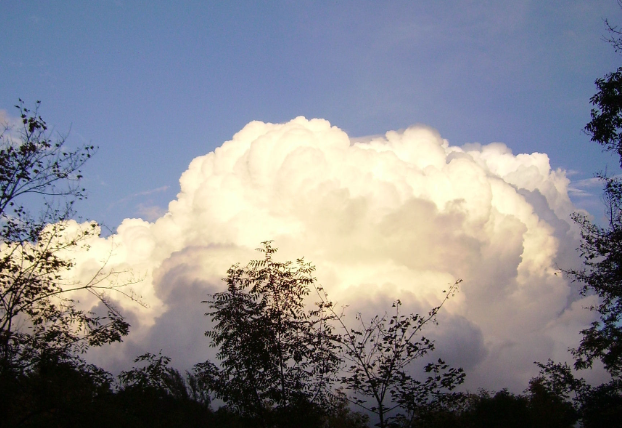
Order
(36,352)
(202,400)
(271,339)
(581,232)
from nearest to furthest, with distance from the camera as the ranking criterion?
1. (36,352)
2. (271,339)
3. (581,232)
4. (202,400)

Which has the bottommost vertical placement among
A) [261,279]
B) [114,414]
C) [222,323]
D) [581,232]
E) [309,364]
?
[114,414]

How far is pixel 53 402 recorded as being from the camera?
11.9 m

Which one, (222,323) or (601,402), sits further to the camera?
(601,402)

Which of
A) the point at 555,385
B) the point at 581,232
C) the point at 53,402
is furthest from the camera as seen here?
the point at 555,385

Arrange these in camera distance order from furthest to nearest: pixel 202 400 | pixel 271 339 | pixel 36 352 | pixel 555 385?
pixel 202 400, pixel 555 385, pixel 271 339, pixel 36 352

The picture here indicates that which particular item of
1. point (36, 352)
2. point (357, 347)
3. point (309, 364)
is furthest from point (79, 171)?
point (357, 347)

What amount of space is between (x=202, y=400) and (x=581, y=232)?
4498 cm

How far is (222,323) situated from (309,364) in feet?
11.1

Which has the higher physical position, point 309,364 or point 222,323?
point 222,323

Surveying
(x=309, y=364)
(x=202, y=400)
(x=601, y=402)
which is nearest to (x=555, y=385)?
(x=601, y=402)

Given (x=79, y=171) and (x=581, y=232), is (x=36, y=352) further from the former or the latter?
(x=581, y=232)

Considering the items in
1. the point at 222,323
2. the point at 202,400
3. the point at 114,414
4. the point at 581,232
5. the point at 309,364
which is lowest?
the point at 114,414

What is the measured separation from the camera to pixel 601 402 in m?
26.4

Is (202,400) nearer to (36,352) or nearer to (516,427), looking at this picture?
(516,427)
